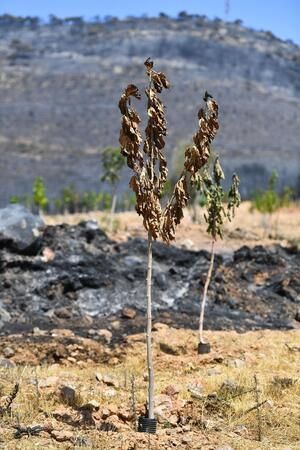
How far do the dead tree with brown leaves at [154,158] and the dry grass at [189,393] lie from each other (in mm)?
531

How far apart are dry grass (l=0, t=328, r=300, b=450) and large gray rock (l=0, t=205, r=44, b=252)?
13.7 ft

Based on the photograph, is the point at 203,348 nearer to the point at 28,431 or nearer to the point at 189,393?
the point at 189,393

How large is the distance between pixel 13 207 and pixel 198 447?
929 cm

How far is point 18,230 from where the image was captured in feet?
45.0

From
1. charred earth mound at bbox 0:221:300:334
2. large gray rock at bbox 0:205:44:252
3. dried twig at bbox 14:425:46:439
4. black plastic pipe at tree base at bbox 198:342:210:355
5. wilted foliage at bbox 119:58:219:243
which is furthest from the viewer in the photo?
large gray rock at bbox 0:205:44:252

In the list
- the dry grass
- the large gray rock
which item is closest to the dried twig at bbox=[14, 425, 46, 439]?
the dry grass

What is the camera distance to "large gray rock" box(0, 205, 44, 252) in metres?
13.6

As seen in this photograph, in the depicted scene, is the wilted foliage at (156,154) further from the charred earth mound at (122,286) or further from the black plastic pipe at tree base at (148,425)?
the charred earth mound at (122,286)

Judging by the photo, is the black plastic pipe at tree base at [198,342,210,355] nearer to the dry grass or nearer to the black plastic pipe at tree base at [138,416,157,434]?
the dry grass

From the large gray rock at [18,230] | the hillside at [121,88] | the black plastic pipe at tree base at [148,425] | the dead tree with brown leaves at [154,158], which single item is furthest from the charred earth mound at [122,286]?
the hillside at [121,88]

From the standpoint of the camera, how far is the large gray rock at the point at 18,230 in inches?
535

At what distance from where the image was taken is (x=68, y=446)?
5719mm

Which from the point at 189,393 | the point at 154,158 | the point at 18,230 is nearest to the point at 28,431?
the point at 189,393

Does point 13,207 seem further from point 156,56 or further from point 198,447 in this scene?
point 156,56
